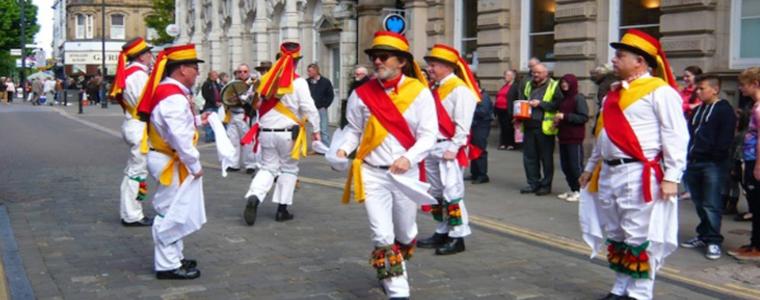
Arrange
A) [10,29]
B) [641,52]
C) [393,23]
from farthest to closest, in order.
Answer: [10,29], [393,23], [641,52]

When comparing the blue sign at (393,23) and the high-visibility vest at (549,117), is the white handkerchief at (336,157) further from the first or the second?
the blue sign at (393,23)

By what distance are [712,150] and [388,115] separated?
11.7 feet

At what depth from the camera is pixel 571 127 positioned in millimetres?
11312

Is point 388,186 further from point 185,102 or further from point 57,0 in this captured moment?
point 57,0

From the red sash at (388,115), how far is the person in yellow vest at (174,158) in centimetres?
148

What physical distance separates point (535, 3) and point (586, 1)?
224 cm

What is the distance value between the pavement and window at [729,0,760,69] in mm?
3497

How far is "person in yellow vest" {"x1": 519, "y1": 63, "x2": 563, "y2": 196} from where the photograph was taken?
1172cm

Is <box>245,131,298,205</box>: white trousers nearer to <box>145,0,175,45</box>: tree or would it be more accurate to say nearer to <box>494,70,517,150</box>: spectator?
<box>494,70,517,150</box>: spectator

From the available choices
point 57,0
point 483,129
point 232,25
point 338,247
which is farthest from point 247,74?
point 57,0

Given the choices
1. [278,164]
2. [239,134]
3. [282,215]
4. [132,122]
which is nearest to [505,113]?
[239,134]

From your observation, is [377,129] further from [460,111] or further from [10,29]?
[10,29]

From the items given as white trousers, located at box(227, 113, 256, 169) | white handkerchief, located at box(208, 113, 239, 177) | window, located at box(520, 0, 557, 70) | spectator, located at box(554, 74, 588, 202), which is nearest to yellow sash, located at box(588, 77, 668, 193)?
white handkerchief, located at box(208, 113, 239, 177)

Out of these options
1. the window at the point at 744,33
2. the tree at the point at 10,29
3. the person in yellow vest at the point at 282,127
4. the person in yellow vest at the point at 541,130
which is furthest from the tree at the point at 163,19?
the person in yellow vest at the point at 282,127
